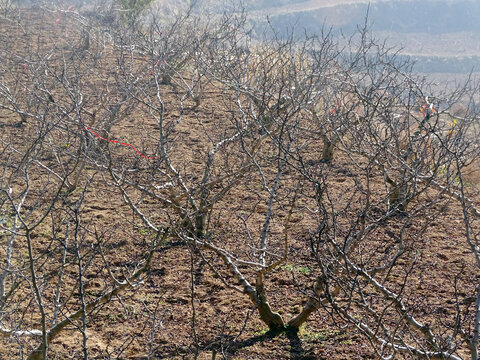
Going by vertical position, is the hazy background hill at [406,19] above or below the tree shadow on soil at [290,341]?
above

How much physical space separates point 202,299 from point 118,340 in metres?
0.84

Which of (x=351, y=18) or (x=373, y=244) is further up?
(x=351, y=18)

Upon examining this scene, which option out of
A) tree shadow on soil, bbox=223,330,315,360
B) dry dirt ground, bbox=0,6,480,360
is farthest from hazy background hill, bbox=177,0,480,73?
tree shadow on soil, bbox=223,330,315,360

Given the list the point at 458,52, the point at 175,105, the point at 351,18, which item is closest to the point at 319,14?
the point at 351,18

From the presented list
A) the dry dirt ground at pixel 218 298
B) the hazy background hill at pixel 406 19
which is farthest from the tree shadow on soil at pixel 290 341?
the hazy background hill at pixel 406 19

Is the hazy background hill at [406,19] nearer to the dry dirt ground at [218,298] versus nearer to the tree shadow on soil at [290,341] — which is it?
the dry dirt ground at [218,298]

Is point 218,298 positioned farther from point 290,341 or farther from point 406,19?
point 406,19

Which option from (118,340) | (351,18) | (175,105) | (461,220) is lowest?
(118,340)

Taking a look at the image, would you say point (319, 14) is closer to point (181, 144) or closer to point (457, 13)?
point (457, 13)

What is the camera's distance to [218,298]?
488 centimetres

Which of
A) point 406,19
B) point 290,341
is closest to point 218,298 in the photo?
point 290,341

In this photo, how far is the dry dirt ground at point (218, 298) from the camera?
4105mm

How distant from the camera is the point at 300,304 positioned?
4801 millimetres

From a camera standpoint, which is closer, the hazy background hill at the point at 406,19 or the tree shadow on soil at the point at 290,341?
the tree shadow on soil at the point at 290,341
